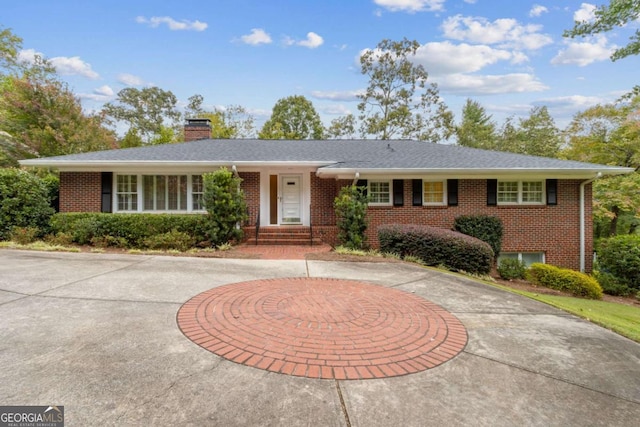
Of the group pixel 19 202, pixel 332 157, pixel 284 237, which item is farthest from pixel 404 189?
pixel 19 202

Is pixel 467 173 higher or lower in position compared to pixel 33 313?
higher

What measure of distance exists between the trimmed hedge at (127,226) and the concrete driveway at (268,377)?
524cm

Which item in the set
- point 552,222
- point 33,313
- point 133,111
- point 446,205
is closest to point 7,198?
point 33,313

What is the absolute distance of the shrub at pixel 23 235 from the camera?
9.33m

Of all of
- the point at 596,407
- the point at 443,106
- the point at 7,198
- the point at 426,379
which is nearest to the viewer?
the point at 596,407

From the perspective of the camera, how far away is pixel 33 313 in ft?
12.4

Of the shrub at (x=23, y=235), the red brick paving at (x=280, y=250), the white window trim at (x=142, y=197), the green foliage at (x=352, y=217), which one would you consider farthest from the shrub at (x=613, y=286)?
the shrub at (x=23, y=235)

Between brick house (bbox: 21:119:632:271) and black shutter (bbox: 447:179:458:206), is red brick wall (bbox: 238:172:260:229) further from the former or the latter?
black shutter (bbox: 447:179:458:206)

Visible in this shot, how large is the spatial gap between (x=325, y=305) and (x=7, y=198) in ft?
35.8

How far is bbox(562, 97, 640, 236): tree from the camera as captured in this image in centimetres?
1539

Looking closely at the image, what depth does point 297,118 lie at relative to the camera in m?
31.3

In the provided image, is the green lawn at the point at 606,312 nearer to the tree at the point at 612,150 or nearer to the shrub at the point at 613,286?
the shrub at the point at 613,286

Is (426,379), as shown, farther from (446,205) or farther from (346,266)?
(446,205)

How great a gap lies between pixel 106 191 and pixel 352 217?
→ 8173 mm
